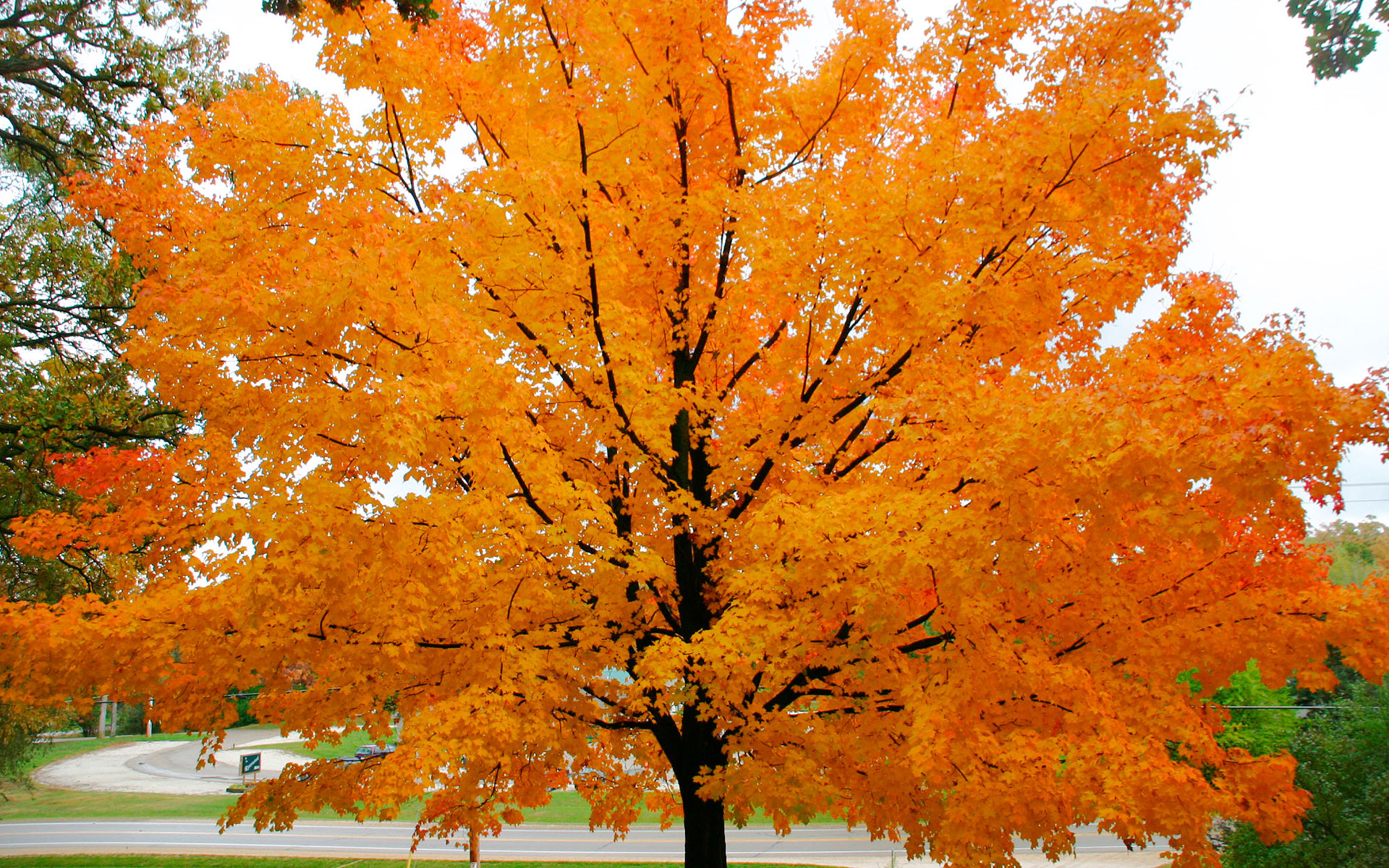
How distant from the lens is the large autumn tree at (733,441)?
4.44m

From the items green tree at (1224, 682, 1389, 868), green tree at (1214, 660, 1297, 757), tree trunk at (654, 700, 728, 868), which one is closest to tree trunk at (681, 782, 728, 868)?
tree trunk at (654, 700, 728, 868)

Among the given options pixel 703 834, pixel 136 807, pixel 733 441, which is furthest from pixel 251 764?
pixel 733 441

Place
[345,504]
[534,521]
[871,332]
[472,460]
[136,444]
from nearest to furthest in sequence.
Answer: [345,504], [472,460], [534,521], [871,332], [136,444]

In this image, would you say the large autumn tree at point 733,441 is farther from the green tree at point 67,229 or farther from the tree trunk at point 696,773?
the green tree at point 67,229

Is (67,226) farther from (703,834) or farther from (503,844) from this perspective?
(503,844)

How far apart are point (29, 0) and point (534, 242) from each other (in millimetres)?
12146

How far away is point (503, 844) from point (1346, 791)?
2154 centimetres

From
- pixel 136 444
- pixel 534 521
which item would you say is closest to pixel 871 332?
pixel 534 521

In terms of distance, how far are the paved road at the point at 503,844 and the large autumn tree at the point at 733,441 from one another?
52.5 feet

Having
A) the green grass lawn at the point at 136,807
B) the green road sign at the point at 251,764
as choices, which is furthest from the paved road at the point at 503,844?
the green road sign at the point at 251,764

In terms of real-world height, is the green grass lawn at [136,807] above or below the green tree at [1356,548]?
below

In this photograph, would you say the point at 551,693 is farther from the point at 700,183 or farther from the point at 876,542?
the point at 700,183

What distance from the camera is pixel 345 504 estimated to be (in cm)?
461

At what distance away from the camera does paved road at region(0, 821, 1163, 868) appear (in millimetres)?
19984
